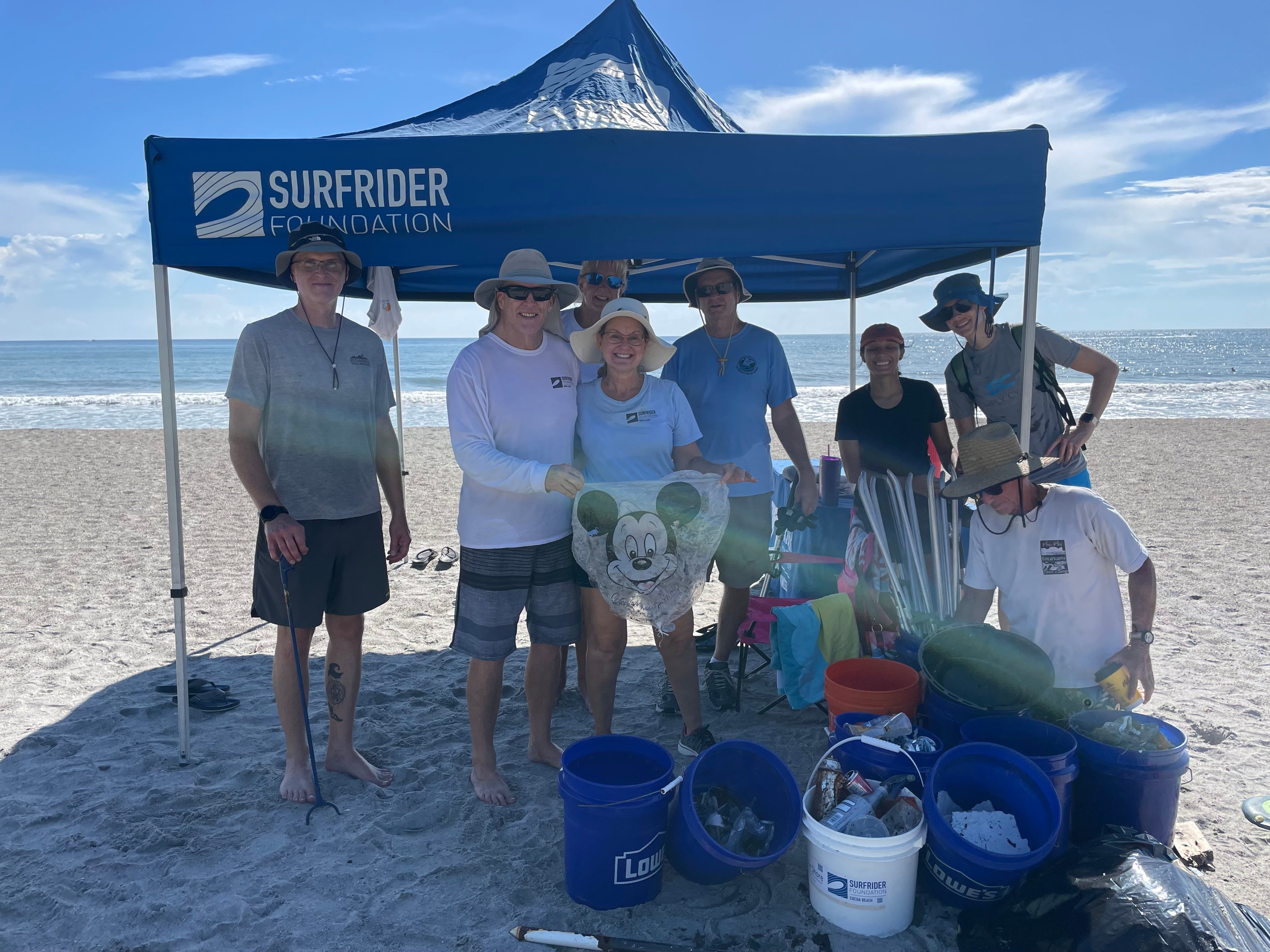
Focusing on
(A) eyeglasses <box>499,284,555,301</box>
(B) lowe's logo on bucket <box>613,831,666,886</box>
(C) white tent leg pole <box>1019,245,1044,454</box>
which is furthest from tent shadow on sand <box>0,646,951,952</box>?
(A) eyeglasses <box>499,284,555,301</box>

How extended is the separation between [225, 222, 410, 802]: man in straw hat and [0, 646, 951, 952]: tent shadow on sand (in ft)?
0.80

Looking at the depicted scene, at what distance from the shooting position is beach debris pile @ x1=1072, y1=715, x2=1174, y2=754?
7.66 ft

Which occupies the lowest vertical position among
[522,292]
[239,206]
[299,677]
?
[299,677]

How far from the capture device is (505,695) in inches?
151

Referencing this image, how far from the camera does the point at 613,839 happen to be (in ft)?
7.29

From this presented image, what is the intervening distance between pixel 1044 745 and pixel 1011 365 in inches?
66.0

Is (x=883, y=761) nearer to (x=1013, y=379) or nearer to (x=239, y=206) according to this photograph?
(x=1013, y=379)

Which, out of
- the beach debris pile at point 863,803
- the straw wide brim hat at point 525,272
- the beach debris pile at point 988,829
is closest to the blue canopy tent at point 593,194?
the straw wide brim hat at point 525,272

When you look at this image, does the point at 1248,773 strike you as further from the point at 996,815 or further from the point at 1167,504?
the point at 1167,504

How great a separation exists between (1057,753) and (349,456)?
2501mm

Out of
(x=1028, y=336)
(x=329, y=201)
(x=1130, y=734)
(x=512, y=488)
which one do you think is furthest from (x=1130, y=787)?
(x=329, y=201)

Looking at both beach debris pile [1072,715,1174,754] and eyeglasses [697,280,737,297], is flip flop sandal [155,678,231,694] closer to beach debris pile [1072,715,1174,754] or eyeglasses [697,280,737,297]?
eyeglasses [697,280,737,297]

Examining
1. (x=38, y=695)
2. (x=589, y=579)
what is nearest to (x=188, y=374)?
(x=38, y=695)

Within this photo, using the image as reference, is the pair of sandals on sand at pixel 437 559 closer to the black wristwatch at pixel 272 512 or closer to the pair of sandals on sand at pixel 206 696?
the pair of sandals on sand at pixel 206 696
